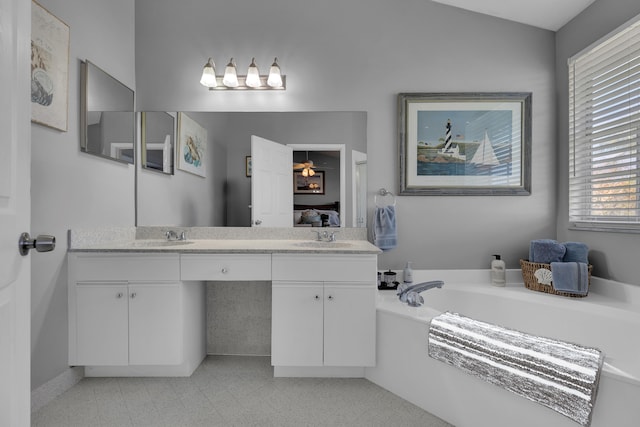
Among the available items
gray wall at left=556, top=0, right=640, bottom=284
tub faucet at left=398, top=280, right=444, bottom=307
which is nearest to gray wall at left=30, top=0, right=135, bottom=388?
tub faucet at left=398, top=280, right=444, bottom=307

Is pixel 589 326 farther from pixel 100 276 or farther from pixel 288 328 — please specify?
pixel 100 276

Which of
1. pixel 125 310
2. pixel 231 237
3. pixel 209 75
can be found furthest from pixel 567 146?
pixel 125 310

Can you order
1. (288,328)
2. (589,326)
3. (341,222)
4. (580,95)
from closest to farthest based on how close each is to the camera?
(589,326) < (288,328) < (580,95) < (341,222)

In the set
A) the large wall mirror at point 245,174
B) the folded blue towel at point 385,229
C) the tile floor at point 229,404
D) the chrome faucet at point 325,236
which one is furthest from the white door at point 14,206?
the folded blue towel at point 385,229

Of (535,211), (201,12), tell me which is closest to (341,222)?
(535,211)

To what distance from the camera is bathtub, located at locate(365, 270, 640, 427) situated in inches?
46.6

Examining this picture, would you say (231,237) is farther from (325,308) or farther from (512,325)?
(512,325)

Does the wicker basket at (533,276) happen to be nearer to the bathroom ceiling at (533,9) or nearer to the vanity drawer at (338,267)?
the vanity drawer at (338,267)

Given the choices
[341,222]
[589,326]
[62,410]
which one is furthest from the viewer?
[341,222]

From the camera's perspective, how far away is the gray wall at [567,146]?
1.97m

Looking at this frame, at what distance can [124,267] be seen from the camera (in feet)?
6.50

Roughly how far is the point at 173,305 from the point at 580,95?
9.67 ft

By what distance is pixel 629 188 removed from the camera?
6.43 feet

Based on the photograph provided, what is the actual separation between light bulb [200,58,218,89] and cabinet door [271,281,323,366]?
1.51m
